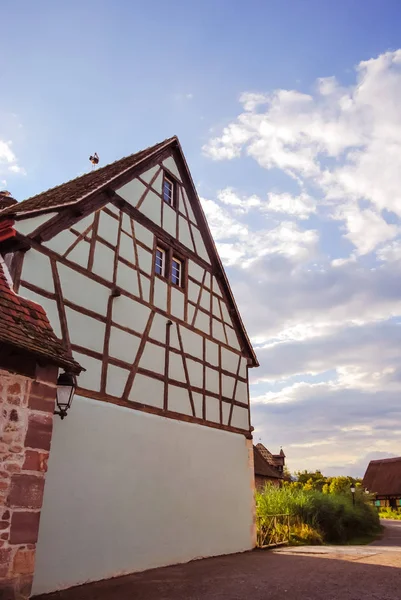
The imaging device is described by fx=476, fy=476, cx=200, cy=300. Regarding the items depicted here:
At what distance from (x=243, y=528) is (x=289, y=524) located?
11.8 ft

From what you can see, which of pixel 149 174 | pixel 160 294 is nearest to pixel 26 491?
pixel 160 294

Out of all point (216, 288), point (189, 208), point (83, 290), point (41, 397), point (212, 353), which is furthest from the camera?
point (216, 288)

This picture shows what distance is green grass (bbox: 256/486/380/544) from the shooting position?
15.5 metres

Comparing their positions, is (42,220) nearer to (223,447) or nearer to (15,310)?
(15,310)

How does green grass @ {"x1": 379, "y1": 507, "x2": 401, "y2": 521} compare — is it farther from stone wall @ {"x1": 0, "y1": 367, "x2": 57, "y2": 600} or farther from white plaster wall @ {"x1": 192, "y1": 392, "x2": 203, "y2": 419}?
stone wall @ {"x1": 0, "y1": 367, "x2": 57, "y2": 600}

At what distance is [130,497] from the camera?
883 cm

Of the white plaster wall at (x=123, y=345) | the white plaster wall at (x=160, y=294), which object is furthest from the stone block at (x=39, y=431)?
the white plaster wall at (x=160, y=294)

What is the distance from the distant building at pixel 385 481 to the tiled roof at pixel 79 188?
4255cm

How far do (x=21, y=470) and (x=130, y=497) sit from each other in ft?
13.0

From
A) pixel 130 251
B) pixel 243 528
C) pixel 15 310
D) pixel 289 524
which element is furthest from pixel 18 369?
pixel 289 524

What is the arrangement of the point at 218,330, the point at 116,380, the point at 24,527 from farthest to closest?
the point at 218,330 → the point at 116,380 → the point at 24,527

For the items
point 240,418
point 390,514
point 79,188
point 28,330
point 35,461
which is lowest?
point 390,514

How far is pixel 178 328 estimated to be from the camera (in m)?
11.5

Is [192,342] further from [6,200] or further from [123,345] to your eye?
[6,200]
